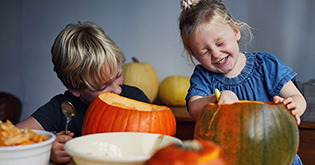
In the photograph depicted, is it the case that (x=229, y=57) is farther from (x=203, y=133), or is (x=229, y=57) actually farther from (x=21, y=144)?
(x=21, y=144)

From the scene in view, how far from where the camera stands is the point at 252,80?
3.57 ft

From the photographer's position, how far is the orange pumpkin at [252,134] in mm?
504

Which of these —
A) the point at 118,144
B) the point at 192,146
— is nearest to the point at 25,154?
the point at 118,144

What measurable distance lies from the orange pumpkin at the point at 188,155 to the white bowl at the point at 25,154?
0.30 m

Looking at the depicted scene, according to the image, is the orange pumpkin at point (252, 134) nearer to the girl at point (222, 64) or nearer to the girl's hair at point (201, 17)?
the girl at point (222, 64)

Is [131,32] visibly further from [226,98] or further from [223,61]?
[226,98]

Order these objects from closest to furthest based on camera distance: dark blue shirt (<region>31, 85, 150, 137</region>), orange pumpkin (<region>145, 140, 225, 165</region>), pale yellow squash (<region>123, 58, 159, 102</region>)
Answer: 1. orange pumpkin (<region>145, 140, 225, 165</region>)
2. dark blue shirt (<region>31, 85, 150, 137</region>)
3. pale yellow squash (<region>123, 58, 159, 102</region>)

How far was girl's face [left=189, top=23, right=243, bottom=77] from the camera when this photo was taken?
95 cm

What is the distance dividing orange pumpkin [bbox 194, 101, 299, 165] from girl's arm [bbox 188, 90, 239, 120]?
0.10m

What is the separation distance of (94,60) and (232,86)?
0.65 m

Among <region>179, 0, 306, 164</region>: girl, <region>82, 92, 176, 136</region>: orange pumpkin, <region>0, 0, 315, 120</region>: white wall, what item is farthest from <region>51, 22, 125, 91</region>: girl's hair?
<region>0, 0, 315, 120</region>: white wall

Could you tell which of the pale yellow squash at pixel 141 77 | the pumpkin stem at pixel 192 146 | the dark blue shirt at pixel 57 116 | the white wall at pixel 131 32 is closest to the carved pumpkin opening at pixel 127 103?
the dark blue shirt at pixel 57 116

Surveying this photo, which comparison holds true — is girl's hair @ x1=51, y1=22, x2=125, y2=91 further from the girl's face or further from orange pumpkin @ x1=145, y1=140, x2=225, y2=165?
orange pumpkin @ x1=145, y1=140, x2=225, y2=165

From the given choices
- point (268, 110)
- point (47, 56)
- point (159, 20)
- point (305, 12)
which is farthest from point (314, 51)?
point (47, 56)
